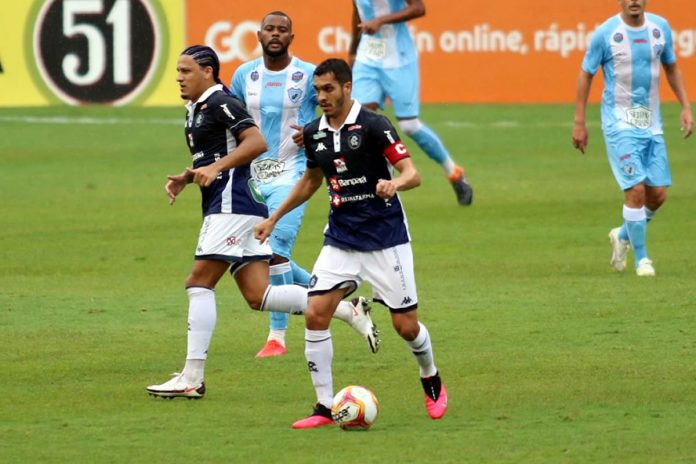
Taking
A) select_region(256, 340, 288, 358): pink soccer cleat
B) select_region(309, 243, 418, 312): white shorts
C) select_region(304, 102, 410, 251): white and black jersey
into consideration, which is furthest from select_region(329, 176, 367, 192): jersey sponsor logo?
select_region(256, 340, 288, 358): pink soccer cleat

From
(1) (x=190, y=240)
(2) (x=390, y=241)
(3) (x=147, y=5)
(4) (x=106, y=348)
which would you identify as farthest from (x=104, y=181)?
(2) (x=390, y=241)

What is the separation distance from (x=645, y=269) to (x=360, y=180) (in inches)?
226

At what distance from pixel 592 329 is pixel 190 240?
6.20 m

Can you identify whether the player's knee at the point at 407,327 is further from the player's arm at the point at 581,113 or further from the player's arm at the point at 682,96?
the player's arm at the point at 682,96

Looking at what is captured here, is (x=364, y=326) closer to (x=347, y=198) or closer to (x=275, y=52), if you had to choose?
(x=347, y=198)

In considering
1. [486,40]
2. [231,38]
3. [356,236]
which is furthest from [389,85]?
[486,40]

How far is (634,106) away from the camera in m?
14.2

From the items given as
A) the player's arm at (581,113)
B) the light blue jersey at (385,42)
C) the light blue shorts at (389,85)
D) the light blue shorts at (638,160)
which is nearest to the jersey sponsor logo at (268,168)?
the player's arm at (581,113)

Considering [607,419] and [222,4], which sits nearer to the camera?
[607,419]

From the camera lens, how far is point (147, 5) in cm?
2777

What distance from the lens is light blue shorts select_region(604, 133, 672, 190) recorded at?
1406 centimetres

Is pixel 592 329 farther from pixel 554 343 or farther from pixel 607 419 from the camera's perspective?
pixel 607 419

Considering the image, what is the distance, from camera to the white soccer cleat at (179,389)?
9562 millimetres

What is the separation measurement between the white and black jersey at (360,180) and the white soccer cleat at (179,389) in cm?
124
